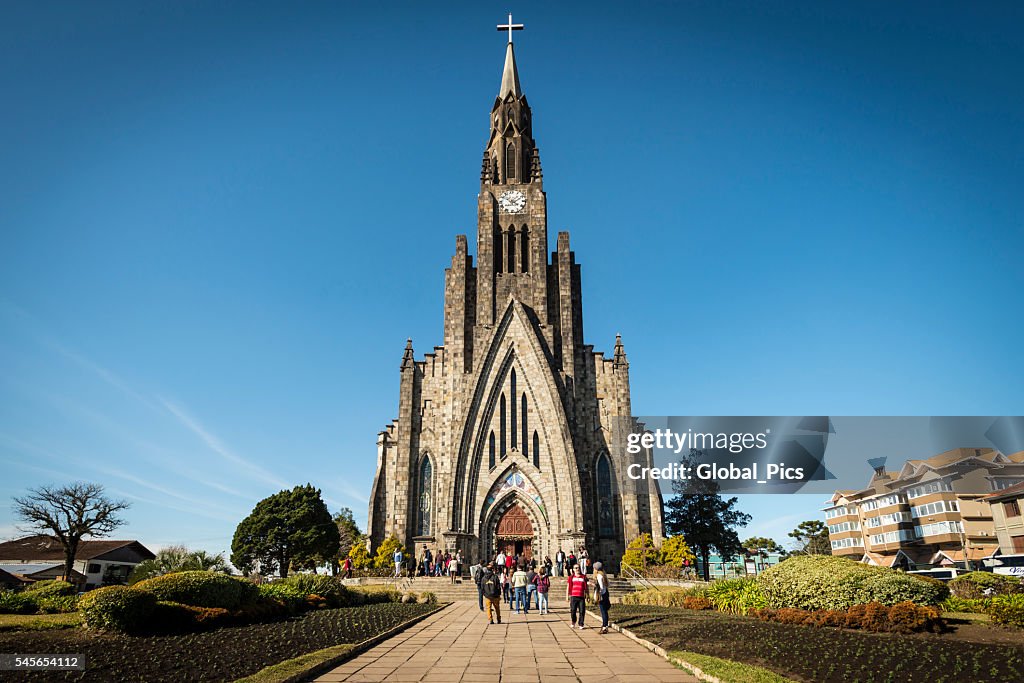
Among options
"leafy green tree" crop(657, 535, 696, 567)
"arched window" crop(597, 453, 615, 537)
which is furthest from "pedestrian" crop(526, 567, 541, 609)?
"arched window" crop(597, 453, 615, 537)

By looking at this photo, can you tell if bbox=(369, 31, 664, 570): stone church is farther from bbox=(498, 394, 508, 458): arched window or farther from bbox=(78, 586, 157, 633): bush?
bbox=(78, 586, 157, 633): bush

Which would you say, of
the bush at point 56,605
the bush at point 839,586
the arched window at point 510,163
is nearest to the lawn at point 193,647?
the bush at point 56,605

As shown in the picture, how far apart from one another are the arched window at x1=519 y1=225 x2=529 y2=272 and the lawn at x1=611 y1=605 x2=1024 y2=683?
31.3 m

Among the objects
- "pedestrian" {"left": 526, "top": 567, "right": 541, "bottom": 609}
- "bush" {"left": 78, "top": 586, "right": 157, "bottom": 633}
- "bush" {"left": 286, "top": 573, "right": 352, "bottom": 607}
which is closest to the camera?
"bush" {"left": 78, "top": 586, "right": 157, "bottom": 633}

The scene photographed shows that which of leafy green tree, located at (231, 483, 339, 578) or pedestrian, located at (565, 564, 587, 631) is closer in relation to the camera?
pedestrian, located at (565, 564, 587, 631)

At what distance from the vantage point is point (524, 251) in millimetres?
46469

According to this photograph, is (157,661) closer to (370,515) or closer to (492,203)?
(370,515)

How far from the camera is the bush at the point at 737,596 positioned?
2038 cm

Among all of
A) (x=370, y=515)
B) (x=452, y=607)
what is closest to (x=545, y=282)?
(x=370, y=515)

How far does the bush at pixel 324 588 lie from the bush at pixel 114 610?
26.7 feet

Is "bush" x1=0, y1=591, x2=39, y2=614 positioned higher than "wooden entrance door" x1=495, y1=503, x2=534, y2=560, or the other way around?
"wooden entrance door" x1=495, y1=503, x2=534, y2=560

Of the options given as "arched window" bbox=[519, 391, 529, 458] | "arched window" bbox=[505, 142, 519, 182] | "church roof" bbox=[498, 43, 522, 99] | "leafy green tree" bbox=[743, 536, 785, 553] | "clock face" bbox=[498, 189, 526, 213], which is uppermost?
"church roof" bbox=[498, 43, 522, 99]

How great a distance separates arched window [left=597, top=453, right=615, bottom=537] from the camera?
39.2m

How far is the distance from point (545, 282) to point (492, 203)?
756 cm
